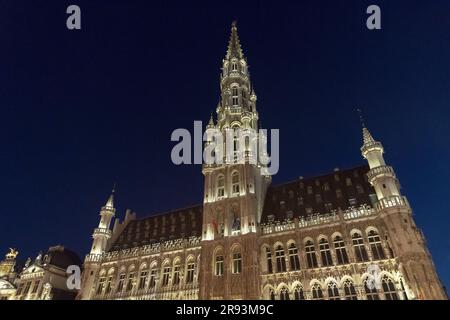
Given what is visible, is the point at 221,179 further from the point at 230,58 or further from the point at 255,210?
the point at 230,58

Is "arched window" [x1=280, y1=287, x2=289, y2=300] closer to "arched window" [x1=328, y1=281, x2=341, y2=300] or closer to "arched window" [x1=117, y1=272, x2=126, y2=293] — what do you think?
"arched window" [x1=328, y1=281, x2=341, y2=300]

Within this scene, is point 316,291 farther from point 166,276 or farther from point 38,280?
point 38,280

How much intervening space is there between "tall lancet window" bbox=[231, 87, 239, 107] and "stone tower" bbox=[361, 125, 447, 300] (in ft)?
91.5

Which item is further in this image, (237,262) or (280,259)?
(237,262)

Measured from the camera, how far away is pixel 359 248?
3947 cm

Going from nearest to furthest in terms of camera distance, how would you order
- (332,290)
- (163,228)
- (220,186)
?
(332,290)
(220,186)
(163,228)

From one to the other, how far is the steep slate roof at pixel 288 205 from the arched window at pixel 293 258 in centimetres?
550

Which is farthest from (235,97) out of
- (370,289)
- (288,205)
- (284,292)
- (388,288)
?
(388,288)

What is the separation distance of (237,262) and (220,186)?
1363cm

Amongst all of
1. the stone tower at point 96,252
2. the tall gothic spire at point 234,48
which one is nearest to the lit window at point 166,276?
the stone tower at point 96,252

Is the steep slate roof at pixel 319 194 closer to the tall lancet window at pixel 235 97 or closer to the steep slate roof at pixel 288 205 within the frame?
the steep slate roof at pixel 288 205

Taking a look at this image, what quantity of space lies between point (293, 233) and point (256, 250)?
5.82 metres

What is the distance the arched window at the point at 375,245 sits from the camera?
37906mm

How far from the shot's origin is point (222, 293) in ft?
138
